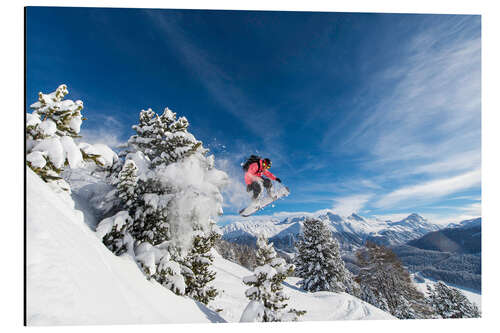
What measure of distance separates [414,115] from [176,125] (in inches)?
248

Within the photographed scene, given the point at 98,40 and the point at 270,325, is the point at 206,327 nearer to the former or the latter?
the point at 270,325

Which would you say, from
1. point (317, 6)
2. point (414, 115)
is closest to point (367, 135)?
point (414, 115)

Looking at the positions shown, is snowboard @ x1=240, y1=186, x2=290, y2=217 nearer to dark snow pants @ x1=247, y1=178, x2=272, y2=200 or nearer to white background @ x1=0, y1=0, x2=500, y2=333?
dark snow pants @ x1=247, y1=178, x2=272, y2=200

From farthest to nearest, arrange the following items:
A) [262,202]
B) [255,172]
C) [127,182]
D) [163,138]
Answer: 1. [262,202]
2. [163,138]
3. [255,172]
4. [127,182]

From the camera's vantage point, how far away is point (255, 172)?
6.23 meters

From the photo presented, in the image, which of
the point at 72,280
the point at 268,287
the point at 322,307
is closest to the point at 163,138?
the point at 72,280

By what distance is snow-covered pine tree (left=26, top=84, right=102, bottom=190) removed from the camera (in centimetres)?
338

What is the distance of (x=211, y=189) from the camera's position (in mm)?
→ 5590

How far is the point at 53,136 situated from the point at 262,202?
17.2 feet

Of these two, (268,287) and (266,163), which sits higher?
(266,163)

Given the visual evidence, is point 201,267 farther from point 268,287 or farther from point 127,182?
point 127,182

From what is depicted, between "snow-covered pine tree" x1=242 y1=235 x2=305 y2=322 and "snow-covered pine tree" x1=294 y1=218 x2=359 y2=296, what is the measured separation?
37.8ft

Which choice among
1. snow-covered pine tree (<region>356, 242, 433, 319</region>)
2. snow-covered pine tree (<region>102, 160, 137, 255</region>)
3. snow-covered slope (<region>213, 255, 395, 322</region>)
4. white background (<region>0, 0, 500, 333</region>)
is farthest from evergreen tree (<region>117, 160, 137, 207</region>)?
snow-covered pine tree (<region>356, 242, 433, 319</region>)

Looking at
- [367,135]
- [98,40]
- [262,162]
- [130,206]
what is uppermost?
[98,40]
